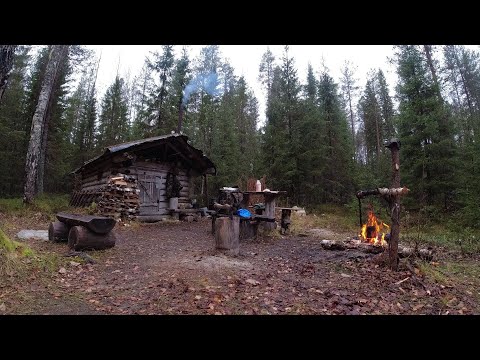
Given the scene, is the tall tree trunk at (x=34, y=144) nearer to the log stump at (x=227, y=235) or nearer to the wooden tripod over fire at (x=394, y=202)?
the log stump at (x=227, y=235)

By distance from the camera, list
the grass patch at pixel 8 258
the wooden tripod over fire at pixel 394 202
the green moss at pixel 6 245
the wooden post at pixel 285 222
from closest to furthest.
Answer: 1. the grass patch at pixel 8 258
2. the green moss at pixel 6 245
3. the wooden tripod over fire at pixel 394 202
4. the wooden post at pixel 285 222

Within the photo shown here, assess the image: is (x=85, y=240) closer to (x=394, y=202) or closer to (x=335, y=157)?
(x=394, y=202)

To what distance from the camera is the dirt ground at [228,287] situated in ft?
13.3

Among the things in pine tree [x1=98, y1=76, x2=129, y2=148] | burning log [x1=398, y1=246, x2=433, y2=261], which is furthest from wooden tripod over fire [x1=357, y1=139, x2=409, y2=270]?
pine tree [x1=98, y1=76, x2=129, y2=148]

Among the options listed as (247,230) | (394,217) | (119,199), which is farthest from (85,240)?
(394,217)

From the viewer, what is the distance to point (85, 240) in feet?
23.2

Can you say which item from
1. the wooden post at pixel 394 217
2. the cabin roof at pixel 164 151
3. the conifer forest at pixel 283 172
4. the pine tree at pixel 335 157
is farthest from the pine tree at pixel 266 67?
the wooden post at pixel 394 217

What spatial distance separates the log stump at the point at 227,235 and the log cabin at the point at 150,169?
8347mm

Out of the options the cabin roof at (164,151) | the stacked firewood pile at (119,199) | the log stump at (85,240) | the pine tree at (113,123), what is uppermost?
the pine tree at (113,123)

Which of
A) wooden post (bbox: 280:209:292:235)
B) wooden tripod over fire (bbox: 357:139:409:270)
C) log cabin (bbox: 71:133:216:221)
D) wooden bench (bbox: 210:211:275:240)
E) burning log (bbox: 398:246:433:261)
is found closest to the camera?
wooden tripod over fire (bbox: 357:139:409:270)

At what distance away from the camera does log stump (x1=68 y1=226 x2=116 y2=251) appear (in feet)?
23.1

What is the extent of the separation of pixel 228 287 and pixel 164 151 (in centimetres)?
1224

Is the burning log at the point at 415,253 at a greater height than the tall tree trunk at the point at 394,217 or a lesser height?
lesser

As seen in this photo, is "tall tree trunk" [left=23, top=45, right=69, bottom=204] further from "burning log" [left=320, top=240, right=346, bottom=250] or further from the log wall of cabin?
"burning log" [left=320, top=240, right=346, bottom=250]
